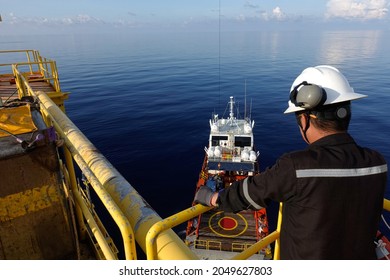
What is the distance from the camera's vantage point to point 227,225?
1556 cm

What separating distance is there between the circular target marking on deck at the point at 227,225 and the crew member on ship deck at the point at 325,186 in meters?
13.6

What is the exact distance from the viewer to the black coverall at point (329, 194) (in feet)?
6.11

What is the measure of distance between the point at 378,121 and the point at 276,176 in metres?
37.6

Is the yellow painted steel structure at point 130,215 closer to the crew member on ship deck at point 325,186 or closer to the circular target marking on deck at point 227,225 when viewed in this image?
the crew member on ship deck at point 325,186

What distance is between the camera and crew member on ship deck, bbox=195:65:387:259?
6.14ft

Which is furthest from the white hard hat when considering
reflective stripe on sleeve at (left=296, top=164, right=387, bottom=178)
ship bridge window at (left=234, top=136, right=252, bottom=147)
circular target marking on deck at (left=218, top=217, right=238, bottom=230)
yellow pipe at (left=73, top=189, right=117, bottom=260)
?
ship bridge window at (left=234, top=136, right=252, bottom=147)

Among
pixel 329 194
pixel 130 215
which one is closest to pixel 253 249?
pixel 329 194

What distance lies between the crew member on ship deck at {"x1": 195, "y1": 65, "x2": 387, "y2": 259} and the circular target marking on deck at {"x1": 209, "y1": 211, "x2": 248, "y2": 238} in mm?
13556

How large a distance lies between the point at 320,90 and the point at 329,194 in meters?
0.86

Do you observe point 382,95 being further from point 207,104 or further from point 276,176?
point 276,176

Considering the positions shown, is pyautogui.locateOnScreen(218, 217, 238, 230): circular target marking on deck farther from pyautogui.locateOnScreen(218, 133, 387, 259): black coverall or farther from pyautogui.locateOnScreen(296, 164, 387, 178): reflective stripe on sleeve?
pyautogui.locateOnScreen(296, 164, 387, 178): reflective stripe on sleeve

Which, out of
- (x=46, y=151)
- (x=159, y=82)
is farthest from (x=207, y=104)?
(x=46, y=151)
